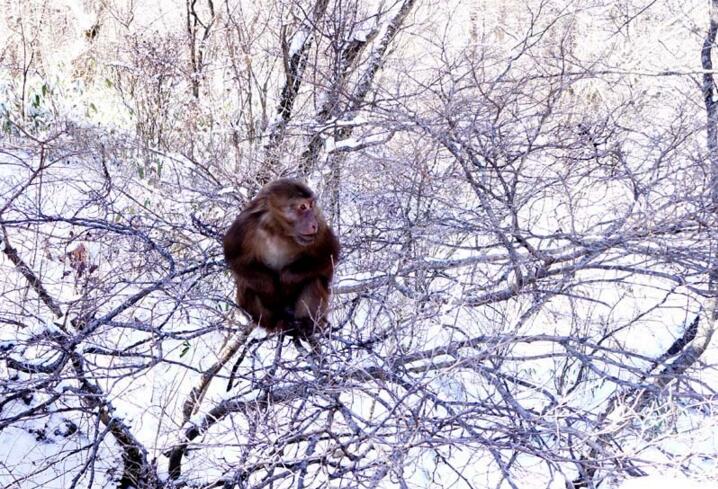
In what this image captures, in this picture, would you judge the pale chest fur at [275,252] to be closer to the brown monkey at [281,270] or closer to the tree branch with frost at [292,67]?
the brown monkey at [281,270]

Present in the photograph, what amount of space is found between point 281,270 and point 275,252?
0.37ft

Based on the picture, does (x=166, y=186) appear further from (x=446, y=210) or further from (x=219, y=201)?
(x=446, y=210)

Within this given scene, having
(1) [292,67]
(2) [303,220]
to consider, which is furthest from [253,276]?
(1) [292,67]

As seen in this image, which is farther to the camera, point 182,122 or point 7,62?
point 7,62

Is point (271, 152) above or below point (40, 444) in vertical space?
above

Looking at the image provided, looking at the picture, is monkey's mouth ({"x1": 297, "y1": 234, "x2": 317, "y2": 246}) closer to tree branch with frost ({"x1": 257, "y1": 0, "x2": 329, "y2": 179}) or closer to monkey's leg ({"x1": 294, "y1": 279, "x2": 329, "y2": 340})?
monkey's leg ({"x1": 294, "y1": 279, "x2": 329, "y2": 340})

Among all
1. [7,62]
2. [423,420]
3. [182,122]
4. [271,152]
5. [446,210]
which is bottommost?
[423,420]

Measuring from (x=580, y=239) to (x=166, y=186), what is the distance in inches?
142

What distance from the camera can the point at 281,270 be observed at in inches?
168

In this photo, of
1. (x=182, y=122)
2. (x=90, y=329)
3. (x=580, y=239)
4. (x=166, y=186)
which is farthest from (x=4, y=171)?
(x=580, y=239)

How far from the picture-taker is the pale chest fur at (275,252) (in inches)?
167

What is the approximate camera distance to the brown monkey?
4133 millimetres

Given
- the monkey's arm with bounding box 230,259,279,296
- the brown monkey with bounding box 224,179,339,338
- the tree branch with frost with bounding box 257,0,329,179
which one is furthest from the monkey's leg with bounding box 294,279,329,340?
the tree branch with frost with bounding box 257,0,329,179

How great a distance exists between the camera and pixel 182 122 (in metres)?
8.21
